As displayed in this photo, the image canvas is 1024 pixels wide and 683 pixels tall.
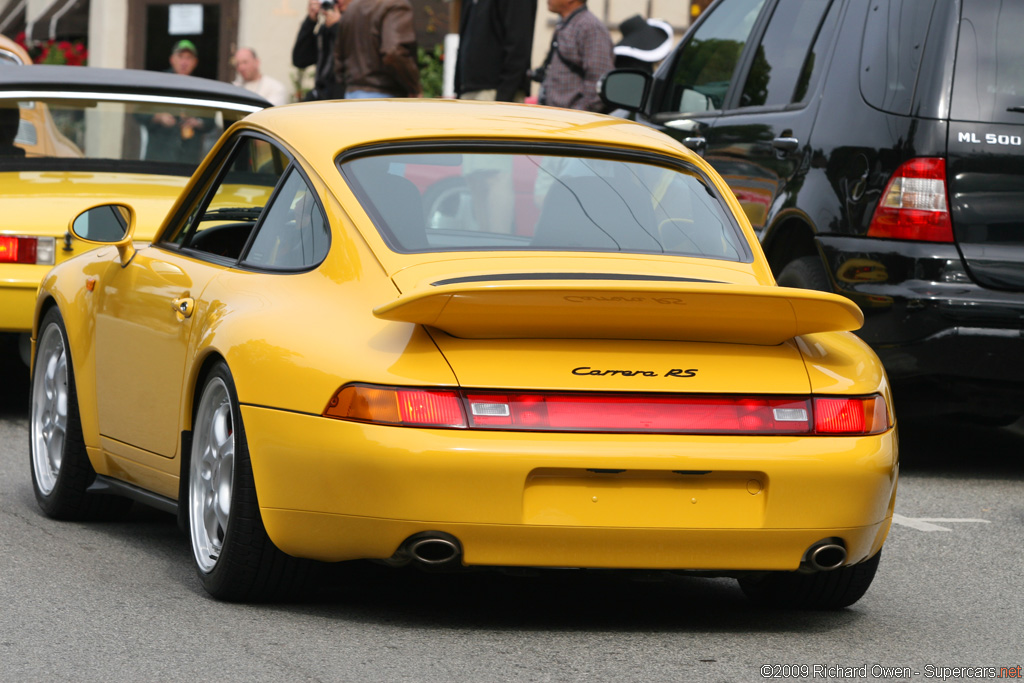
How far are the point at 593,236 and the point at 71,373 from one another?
80.8 inches

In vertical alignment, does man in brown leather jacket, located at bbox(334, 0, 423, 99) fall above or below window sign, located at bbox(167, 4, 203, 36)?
above

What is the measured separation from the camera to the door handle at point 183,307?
5094mm

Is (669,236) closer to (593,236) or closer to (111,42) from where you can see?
(593,236)

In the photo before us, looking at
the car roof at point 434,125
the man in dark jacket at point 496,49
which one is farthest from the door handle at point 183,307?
the man in dark jacket at point 496,49

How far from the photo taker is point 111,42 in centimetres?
2581

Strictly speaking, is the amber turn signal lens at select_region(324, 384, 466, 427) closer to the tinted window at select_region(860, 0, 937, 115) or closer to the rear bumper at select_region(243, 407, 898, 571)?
the rear bumper at select_region(243, 407, 898, 571)

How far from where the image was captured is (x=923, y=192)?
23.4ft

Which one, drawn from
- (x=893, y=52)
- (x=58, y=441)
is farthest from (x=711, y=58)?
(x=58, y=441)

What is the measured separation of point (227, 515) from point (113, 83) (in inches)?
210

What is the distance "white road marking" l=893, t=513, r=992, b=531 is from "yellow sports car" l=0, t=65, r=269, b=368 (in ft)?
12.5

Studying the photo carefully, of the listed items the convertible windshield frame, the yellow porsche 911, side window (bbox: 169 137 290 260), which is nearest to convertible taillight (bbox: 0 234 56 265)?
side window (bbox: 169 137 290 260)

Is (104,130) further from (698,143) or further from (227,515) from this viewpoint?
(227,515)

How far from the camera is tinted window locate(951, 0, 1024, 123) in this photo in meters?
7.16

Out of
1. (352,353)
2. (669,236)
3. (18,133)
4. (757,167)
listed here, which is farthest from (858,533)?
(18,133)
